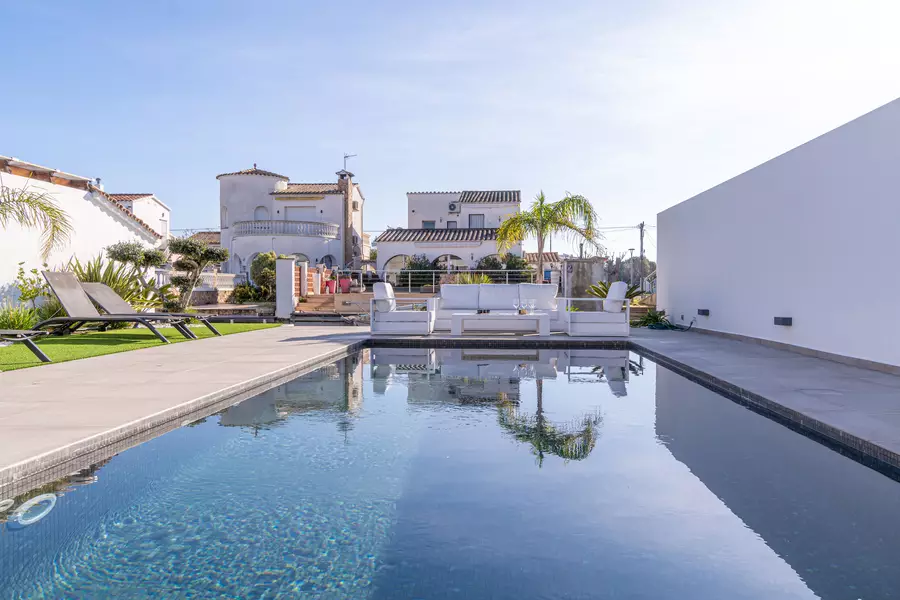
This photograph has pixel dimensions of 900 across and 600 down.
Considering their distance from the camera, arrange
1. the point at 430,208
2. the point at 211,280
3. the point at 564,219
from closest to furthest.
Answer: the point at 564,219, the point at 211,280, the point at 430,208

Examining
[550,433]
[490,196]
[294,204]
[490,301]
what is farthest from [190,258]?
[490,196]

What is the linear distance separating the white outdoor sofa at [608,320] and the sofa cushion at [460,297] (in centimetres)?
208

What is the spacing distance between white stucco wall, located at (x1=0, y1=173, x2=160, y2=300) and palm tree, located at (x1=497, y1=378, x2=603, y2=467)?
483 inches

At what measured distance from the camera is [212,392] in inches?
216

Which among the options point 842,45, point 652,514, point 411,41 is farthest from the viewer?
point 411,41

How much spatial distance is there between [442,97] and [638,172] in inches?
274

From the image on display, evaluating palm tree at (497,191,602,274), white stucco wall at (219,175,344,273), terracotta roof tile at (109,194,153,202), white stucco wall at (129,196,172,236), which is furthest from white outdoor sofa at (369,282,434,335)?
terracotta roof tile at (109,194,153,202)

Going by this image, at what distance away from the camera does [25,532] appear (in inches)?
112

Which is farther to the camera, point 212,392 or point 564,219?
point 564,219

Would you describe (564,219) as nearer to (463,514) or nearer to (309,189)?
(463,514)

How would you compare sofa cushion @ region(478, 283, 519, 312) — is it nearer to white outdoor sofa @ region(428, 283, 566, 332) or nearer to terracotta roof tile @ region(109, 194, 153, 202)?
white outdoor sofa @ region(428, 283, 566, 332)

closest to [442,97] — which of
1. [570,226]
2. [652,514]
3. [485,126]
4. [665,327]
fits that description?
[485,126]

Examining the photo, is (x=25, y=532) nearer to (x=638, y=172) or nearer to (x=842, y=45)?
(x=842, y=45)

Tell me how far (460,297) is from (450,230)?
2224 centimetres
